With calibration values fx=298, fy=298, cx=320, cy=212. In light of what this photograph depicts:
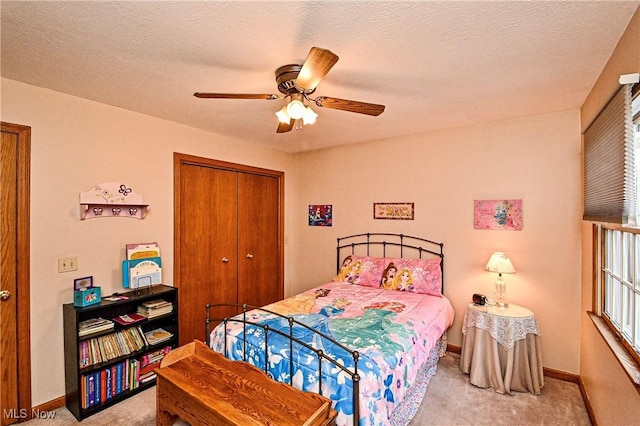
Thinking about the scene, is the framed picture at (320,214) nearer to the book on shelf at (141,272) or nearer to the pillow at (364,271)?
the pillow at (364,271)

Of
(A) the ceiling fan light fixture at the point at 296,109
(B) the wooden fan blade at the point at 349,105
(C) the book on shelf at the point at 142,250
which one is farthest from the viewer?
(C) the book on shelf at the point at 142,250

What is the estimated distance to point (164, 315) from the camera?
279 centimetres

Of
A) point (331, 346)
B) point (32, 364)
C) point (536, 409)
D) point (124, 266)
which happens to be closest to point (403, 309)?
point (331, 346)

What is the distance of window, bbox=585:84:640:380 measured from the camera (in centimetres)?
159

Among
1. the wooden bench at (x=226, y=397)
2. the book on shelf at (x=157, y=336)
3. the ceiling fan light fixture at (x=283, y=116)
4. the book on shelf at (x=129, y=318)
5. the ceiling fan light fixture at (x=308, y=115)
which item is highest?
the ceiling fan light fixture at (x=283, y=116)

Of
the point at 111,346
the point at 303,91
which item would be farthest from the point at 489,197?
the point at 111,346

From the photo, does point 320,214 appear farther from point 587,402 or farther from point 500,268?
point 587,402

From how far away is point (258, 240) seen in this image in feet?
14.0

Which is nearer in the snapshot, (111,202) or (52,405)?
(52,405)

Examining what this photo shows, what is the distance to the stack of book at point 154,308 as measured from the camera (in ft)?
8.91

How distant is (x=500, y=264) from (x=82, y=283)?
3720 mm

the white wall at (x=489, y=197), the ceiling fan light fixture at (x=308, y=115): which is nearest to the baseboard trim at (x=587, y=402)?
the white wall at (x=489, y=197)

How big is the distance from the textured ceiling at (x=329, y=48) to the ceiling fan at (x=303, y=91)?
0.37ft

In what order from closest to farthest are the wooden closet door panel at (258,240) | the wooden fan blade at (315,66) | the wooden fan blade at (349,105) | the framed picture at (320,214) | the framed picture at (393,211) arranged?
the wooden fan blade at (315,66) < the wooden fan blade at (349,105) < the framed picture at (393,211) < the wooden closet door panel at (258,240) < the framed picture at (320,214)
